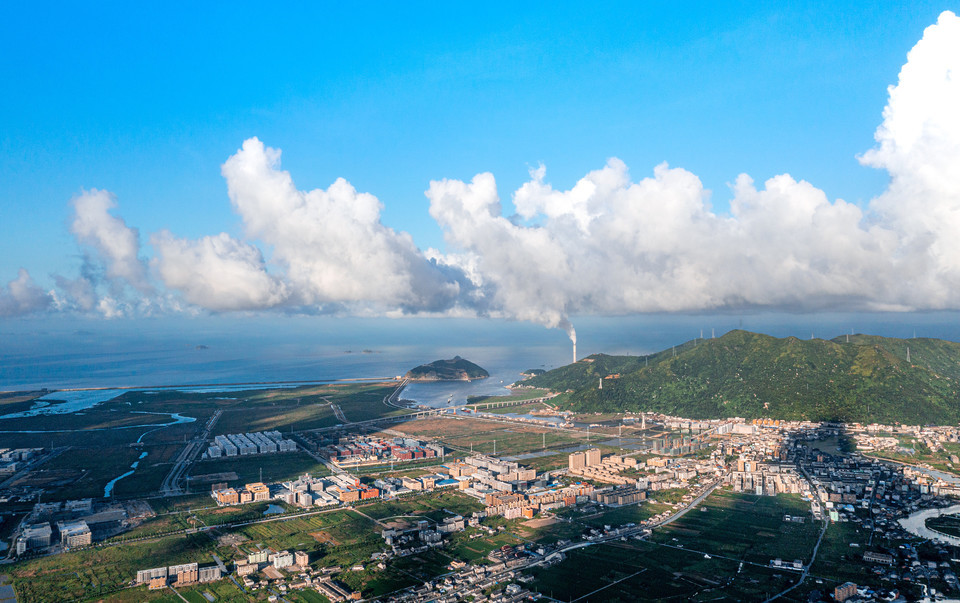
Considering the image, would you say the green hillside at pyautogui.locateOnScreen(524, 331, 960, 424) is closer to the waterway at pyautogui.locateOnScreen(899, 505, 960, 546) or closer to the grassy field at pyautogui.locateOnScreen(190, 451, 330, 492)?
the waterway at pyautogui.locateOnScreen(899, 505, 960, 546)

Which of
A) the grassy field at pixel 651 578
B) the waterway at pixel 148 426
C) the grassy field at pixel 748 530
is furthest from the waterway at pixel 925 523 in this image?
the waterway at pixel 148 426

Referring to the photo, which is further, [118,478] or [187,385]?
[187,385]

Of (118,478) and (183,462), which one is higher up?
(183,462)

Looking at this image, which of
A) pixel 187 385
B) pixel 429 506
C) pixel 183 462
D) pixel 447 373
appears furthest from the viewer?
pixel 447 373

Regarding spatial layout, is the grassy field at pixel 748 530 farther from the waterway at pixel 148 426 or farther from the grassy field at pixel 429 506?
Answer: the waterway at pixel 148 426

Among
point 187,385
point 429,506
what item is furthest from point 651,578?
point 187,385

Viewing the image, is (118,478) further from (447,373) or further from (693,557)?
(447,373)
